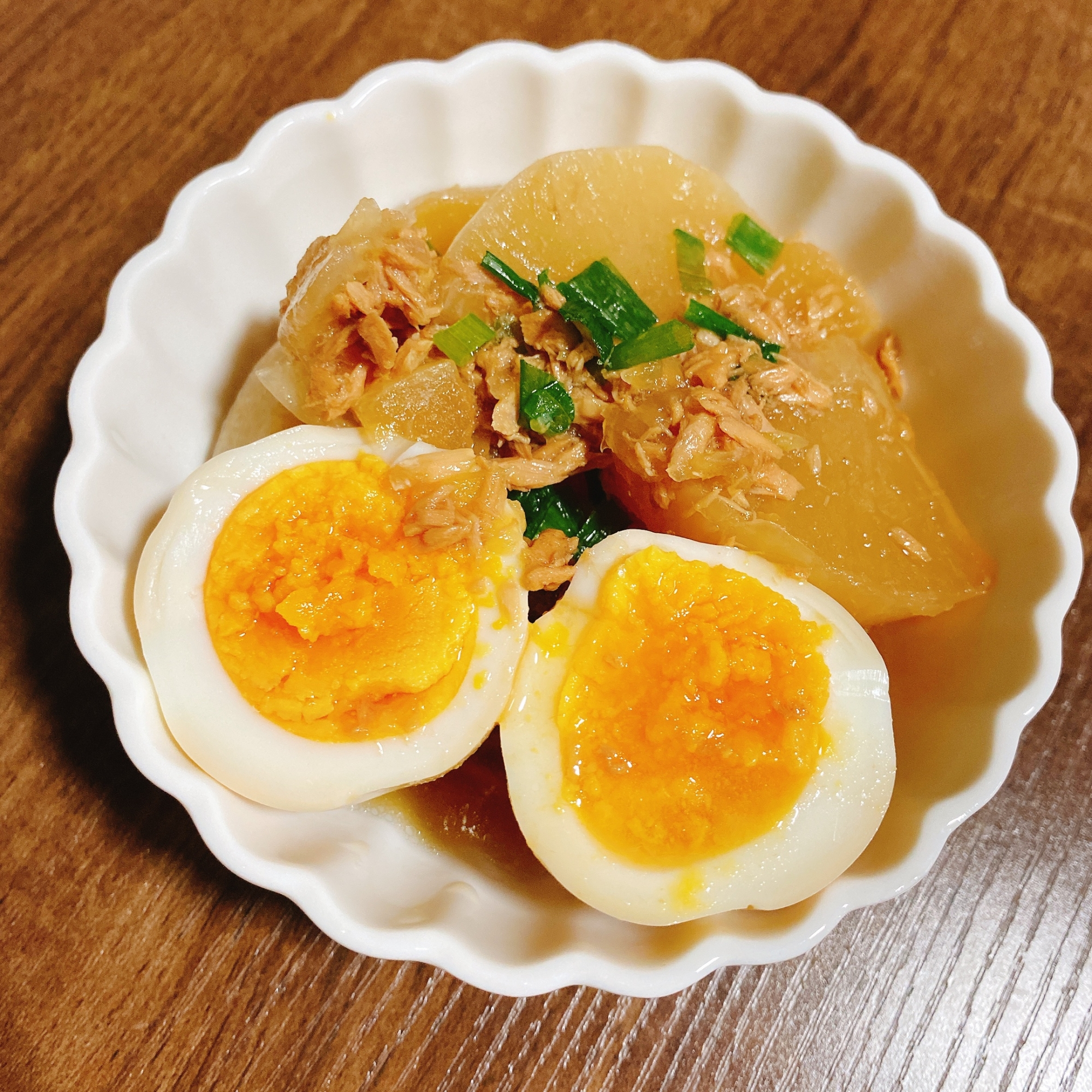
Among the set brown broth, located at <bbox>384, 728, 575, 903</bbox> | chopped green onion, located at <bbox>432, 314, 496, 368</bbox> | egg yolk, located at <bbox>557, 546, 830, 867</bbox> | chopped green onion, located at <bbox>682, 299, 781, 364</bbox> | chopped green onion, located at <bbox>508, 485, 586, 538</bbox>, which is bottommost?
brown broth, located at <bbox>384, 728, 575, 903</bbox>

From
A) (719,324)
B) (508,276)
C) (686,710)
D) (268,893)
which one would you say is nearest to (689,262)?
(719,324)

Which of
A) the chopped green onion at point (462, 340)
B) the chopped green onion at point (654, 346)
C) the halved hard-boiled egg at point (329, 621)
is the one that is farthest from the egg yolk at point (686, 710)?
the chopped green onion at point (462, 340)

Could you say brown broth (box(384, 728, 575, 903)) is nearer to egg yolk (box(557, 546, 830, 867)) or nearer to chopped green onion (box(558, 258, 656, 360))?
egg yolk (box(557, 546, 830, 867))

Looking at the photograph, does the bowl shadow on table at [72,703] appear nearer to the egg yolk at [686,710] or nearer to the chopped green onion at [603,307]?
the egg yolk at [686,710]

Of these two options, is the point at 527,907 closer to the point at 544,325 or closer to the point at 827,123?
the point at 544,325

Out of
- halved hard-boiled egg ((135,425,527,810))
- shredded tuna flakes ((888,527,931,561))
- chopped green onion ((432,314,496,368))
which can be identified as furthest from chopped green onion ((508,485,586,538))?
shredded tuna flakes ((888,527,931,561))

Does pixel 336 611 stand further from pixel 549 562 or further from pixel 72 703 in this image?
pixel 72 703
